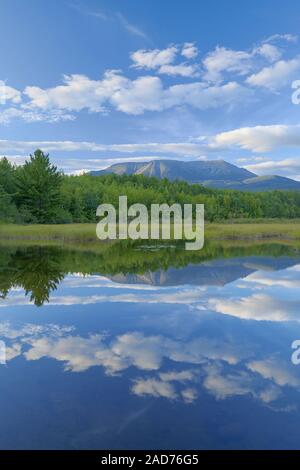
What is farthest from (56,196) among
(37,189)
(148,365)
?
(148,365)

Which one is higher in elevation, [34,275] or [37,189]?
[37,189]

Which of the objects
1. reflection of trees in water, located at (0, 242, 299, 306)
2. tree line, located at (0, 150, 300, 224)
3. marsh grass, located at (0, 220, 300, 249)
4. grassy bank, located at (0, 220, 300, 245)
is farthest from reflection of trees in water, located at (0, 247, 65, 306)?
tree line, located at (0, 150, 300, 224)

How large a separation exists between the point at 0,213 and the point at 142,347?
164 feet

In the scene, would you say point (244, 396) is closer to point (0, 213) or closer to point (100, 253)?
point (100, 253)

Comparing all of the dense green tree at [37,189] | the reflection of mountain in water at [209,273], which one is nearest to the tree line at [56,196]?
the dense green tree at [37,189]

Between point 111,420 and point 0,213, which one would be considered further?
point 0,213

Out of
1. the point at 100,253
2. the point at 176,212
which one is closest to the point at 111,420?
the point at 100,253

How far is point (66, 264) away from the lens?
24.2 metres

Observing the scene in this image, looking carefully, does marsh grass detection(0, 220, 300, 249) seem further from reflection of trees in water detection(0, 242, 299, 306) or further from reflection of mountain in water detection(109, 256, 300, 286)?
reflection of mountain in water detection(109, 256, 300, 286)

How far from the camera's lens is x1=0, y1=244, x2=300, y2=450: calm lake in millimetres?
5832

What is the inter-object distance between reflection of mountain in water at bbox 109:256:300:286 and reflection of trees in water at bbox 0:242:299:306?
3.77ft

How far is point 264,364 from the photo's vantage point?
335 inches

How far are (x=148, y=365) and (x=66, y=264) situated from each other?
1655 cm

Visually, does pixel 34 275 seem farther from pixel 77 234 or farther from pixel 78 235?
pixel 77 234
